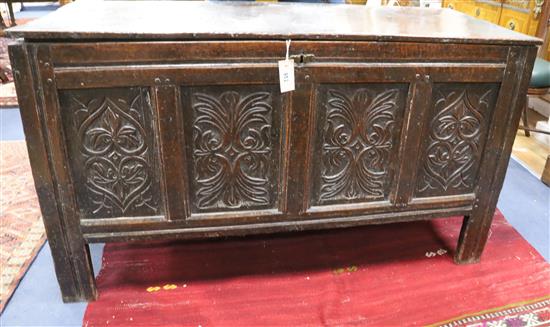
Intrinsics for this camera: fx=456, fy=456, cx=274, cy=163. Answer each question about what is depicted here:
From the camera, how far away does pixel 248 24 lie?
4.42 feet

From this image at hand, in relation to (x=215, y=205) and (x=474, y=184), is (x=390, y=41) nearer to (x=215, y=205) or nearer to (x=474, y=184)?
(x=474, y=184)

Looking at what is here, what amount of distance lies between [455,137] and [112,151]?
106cm

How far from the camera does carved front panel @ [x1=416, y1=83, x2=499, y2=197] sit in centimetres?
142

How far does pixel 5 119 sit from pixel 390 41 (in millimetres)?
2557

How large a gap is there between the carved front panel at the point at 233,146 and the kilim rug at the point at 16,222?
715 millimetres

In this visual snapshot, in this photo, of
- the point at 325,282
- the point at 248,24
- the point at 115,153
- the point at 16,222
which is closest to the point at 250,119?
the point at 248,24

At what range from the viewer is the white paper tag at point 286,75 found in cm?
126

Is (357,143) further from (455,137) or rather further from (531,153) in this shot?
(531,153)

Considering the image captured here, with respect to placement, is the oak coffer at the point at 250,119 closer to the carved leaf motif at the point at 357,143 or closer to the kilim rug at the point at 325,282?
the carved leaf motif at the point at 357,143

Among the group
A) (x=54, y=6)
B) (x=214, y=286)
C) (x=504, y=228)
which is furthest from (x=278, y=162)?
(x=54, y=6)

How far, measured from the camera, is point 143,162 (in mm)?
1331

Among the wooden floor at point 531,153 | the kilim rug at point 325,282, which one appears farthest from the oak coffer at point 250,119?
the wooden floor at point 531,153

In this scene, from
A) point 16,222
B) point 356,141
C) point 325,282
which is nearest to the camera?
point 356,141

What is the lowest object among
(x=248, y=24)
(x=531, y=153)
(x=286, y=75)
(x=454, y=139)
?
(x=531, y=153)
